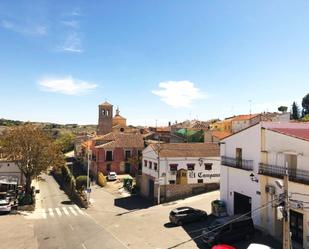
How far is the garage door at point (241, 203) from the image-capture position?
101 ft

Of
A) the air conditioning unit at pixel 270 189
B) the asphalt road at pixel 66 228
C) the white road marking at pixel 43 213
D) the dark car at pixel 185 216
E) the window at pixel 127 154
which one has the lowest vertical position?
the white road marking at pixel 43 213

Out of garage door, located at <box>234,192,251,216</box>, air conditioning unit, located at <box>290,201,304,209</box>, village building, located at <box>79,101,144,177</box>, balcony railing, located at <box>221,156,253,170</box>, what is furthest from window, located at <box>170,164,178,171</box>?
air conditioning unit, located at <box>290,201,304,209</box>

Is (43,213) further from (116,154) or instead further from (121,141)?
(121,141)

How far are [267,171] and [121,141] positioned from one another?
4367cm

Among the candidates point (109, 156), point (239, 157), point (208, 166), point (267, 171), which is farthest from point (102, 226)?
point (109, 156)

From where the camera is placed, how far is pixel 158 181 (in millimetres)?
43438

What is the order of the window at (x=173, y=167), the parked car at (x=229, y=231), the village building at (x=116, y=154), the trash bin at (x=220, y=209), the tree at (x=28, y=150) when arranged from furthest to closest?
the village building at (x=116, y=154) < the window at (x=173, y=167) < the tree at (x=28, y=150) < the trash bin at (x=220, y=209) < the parked car at (x=229, y=231)

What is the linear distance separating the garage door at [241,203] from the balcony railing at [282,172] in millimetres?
4075

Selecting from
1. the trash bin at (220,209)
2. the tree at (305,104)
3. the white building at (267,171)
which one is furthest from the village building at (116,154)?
the tree at (305,104)

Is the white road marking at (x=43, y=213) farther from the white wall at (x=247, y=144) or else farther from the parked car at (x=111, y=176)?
the white wall at (x=247, y=144)

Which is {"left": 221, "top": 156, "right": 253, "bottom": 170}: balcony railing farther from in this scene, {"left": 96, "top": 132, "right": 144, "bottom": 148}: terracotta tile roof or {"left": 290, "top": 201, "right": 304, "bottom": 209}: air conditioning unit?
{"left": 96, "top": 132, "right": 144, "bottom": 148}: terracotta tile roof

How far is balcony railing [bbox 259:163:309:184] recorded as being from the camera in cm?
2322

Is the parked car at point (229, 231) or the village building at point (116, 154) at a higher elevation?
the village building at point (116, 154)

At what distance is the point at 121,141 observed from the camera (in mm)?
68000
